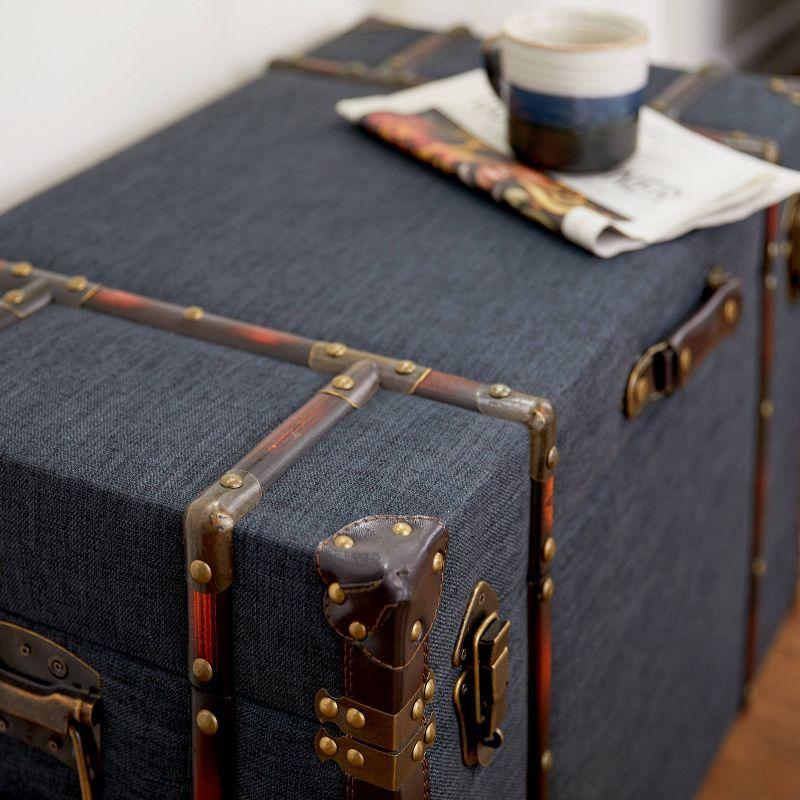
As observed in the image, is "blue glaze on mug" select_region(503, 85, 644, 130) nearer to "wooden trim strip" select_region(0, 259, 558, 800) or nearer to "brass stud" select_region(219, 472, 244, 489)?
"wooden trim strip" select_region(0, 259, 558, 800)

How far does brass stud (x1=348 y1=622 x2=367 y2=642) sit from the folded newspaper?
0.42 m

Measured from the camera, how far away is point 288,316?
0.89 m

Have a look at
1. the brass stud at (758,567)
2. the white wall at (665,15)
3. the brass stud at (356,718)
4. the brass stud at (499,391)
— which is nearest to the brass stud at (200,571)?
the brass stud at (356,718)

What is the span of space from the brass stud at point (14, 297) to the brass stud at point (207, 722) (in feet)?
1.08

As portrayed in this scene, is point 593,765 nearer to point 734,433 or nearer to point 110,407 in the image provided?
point 734,433

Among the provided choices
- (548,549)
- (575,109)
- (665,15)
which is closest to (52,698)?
(548,549)

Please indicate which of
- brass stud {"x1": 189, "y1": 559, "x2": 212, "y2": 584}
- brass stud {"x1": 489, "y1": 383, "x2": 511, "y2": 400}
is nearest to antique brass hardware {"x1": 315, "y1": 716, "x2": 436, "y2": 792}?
brass stud {"x1": 189, "y1": 559, "x2": 212, "y2": 584}

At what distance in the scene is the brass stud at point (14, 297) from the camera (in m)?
0.87

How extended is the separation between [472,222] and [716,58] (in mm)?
1826

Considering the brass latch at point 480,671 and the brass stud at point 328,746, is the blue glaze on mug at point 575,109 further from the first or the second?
the brass stud at point 328,746

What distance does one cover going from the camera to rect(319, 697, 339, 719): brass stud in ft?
2.21

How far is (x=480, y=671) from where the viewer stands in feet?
2.45

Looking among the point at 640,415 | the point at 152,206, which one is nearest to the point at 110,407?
the point at 152,206

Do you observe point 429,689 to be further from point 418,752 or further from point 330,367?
point 330,367
